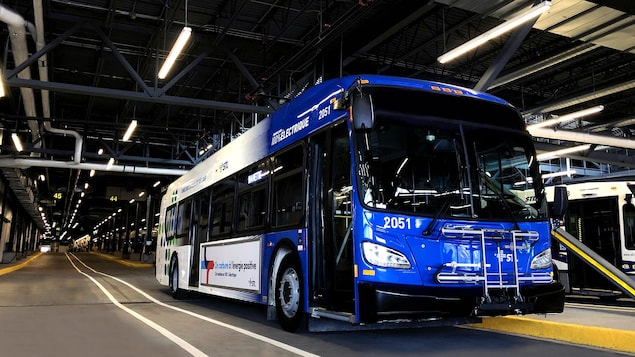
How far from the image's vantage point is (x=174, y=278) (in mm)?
13414

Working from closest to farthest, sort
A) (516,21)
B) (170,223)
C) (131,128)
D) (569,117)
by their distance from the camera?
(516,21) < (170,223) < (569,117) < (131,128)

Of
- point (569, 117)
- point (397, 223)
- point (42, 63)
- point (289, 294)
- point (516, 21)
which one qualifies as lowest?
point (289, 294)

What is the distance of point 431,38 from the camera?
15.0m

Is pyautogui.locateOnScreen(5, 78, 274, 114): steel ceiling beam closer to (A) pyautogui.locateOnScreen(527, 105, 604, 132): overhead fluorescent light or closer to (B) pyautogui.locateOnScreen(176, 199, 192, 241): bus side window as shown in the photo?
(B) pyautogui.locateOnScreen(176, 199, 192, 241): bus side window

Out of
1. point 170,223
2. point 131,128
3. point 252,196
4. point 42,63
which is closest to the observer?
point 252,196

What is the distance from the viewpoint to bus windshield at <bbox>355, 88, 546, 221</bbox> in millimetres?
5531

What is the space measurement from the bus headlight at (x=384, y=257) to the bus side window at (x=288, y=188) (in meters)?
1.66

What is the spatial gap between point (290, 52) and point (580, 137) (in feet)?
37.0

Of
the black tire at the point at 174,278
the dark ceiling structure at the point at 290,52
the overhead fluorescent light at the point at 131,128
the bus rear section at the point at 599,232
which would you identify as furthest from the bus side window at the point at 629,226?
the overhead fluorescent light at the point at 131,128

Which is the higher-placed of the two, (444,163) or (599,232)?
(444,163)

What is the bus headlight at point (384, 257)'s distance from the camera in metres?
5.28

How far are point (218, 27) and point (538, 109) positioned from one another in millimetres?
11966

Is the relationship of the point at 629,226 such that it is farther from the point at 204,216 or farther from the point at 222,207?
the point at 204,216

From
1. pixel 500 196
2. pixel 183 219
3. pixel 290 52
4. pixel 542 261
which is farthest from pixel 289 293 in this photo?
pixel 290 52
